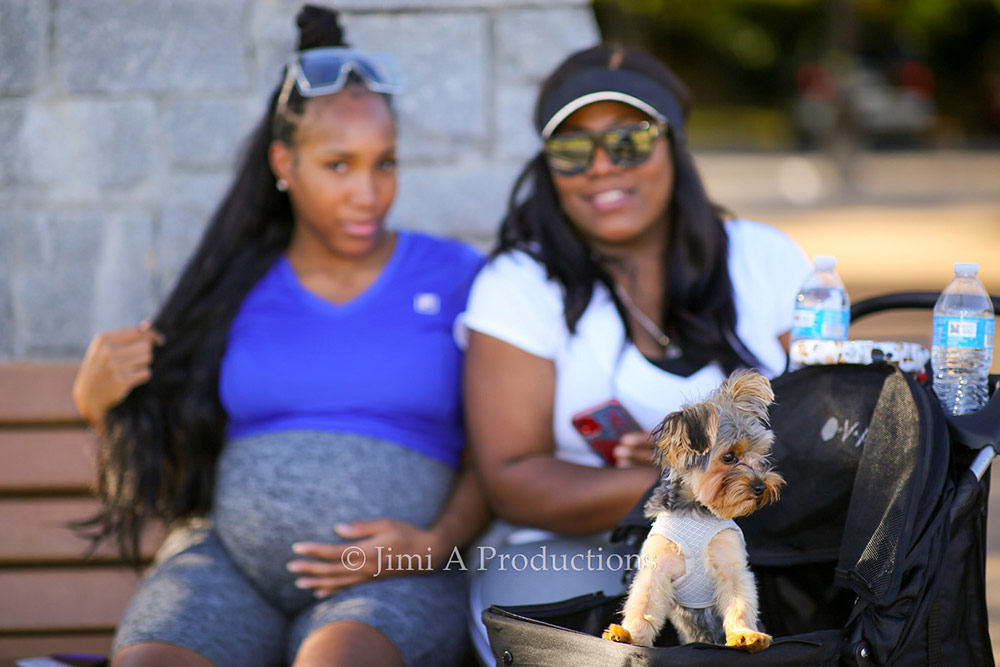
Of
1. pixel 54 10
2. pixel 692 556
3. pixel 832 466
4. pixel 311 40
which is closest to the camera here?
pixel 692 556

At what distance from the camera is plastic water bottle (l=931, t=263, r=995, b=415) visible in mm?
2211

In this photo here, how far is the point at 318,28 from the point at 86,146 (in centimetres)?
116

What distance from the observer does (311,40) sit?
10.8ft

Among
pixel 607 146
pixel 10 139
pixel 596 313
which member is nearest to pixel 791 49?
pixel 10 139

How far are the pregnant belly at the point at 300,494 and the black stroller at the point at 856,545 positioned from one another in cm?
81

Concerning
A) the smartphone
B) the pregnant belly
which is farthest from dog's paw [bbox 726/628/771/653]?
the pregnant belly

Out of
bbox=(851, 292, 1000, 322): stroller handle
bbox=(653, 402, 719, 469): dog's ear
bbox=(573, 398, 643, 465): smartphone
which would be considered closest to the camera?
bbox=(653, 402, 719, 469): dog's ear

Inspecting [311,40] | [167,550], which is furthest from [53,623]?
[311,40]

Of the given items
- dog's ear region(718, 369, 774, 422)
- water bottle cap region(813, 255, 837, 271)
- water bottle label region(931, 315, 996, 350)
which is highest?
water bottle cap region(813, 255, 837, 271)

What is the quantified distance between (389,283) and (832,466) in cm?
146

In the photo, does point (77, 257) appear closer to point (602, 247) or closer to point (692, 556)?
point (602, 247)

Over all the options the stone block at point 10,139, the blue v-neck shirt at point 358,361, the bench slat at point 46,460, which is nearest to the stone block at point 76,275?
the stone block at point 10,139

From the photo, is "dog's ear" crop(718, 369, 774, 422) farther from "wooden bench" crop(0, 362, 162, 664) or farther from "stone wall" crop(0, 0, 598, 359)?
"stone wall" crop(0, 0, 598, 359)

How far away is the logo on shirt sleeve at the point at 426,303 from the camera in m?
3.20
